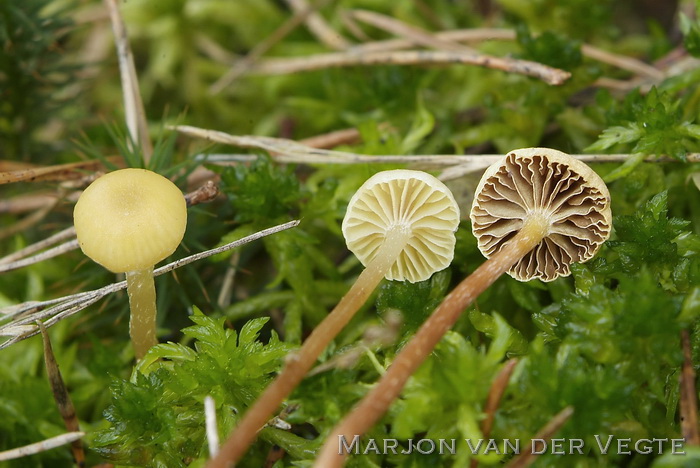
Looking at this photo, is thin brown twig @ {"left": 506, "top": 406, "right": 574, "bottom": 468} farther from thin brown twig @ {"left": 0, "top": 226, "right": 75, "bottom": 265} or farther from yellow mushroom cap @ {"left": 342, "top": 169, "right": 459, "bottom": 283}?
thin brown twig @ {"left": 0, "top": 226, "right": 75, "bottom": 265}

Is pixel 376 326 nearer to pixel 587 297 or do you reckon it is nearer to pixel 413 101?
pixel 587 297

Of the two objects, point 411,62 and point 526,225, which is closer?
point 526,225

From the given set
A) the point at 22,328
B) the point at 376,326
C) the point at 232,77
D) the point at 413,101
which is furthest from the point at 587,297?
the point at 232,77

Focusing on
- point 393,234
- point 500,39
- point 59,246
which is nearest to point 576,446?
point 393,234

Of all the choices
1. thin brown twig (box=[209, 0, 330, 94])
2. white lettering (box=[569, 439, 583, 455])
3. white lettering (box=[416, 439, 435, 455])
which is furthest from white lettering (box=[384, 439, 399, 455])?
thin brown twig (box=[209, 0, 330, 94])

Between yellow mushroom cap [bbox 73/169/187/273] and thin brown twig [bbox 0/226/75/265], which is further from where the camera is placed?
thin brown twig [bbox 0/226/75/265]

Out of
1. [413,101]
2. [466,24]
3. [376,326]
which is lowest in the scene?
[376,326]

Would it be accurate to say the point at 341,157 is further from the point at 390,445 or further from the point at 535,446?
the point at 535,446
